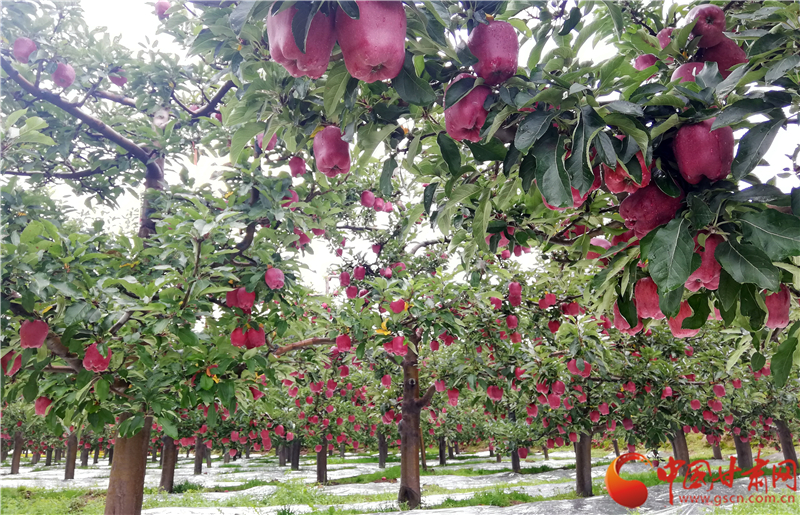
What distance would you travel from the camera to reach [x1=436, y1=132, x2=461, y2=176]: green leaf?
1.33 meters

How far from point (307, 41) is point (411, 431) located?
7.08m

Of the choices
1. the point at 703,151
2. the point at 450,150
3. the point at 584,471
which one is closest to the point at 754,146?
the point at 703,151

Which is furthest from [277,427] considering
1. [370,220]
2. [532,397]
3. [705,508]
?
[705,508]

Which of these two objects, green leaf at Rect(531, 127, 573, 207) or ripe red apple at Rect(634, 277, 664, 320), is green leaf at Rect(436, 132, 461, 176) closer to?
green leaf at Rect(531, 127, 573, 207)

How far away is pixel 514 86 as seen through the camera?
118 cm

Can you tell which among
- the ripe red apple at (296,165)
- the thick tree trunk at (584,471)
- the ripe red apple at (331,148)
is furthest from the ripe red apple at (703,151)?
the thick tree trunk at (584,471)

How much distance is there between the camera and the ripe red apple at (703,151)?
1.13 metres

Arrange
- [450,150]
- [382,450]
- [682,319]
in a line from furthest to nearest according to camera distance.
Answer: [382,450], [682,319], [450,150]

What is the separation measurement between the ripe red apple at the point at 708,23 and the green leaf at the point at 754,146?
624 mm

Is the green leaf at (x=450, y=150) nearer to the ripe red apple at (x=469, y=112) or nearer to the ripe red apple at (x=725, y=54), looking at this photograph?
the ripe red apple at (x=469, y=112)

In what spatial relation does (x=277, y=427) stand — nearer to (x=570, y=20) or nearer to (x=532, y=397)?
(x=532, y=397)

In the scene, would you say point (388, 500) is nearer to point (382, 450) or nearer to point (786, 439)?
point (382, 450)

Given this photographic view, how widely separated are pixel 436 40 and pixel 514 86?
254mm

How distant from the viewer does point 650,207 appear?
1245 millimetres
